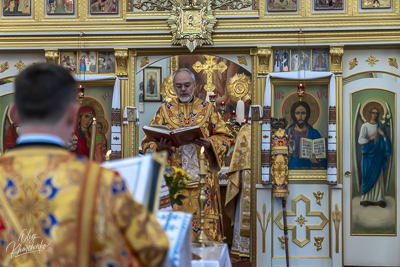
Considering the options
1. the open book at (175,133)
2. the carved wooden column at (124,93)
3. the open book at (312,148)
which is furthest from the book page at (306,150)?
the carved wooden column at (124,93)

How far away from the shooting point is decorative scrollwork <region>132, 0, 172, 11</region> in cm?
920

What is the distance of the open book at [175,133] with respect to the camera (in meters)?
7.01

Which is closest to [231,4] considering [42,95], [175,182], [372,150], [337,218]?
[372,150]

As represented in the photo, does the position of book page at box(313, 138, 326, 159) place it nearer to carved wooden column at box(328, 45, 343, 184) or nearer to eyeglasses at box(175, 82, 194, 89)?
carved wooden column at box(328, 45, 343, 184)

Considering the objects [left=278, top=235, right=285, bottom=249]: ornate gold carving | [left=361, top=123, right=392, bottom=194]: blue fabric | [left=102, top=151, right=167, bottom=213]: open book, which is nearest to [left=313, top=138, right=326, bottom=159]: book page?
[left=361, top=123, right=392, bottom=194]: blue fabric

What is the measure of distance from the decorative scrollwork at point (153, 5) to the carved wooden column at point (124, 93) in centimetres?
66

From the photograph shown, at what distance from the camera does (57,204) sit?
2.10 metres

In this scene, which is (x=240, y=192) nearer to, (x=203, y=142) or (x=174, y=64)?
(x=174, y=64)

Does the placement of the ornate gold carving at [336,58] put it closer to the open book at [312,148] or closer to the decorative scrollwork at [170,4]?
the open book at [312,148]

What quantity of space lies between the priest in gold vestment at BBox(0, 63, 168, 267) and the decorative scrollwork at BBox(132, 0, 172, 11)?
7.19 meters

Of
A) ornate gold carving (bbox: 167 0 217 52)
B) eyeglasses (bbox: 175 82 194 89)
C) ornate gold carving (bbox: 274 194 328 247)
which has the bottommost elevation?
ornate gold carving (bbox: 274 194 328 247)

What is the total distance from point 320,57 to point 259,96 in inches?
40.3

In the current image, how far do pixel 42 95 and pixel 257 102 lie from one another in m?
7.10

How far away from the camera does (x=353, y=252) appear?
890 cm
